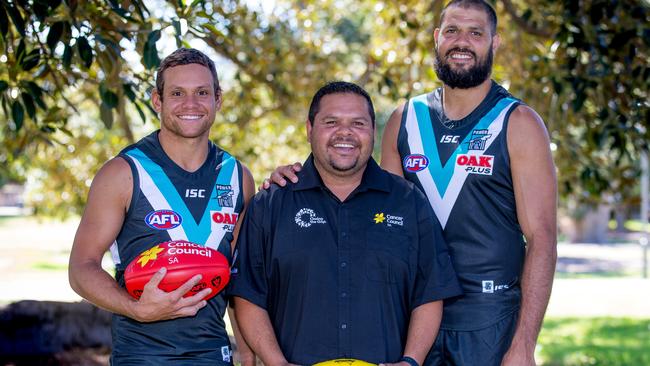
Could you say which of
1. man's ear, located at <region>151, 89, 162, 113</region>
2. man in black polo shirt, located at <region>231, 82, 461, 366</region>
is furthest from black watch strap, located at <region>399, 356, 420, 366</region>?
man's ear, located at <region>151, 89, 162, 113</region>

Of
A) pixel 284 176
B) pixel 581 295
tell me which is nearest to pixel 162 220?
pixel 284 176

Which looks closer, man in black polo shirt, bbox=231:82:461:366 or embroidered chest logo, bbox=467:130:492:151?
man in black polo shirt, bbox=231:82:461:366

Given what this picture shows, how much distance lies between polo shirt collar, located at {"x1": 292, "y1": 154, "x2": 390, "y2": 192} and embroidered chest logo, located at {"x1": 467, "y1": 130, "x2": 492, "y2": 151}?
A: 19.4 inches

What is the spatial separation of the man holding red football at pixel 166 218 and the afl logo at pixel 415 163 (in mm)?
958

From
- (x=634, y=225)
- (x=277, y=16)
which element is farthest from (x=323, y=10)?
(x=634, y=225)

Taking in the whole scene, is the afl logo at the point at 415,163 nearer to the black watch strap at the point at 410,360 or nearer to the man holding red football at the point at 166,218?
the man holding red football at the point at 166,218

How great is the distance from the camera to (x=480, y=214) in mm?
4512

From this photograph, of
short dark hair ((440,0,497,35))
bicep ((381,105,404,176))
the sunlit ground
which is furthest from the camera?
the sunlit ground

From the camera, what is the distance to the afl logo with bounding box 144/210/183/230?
167 inches

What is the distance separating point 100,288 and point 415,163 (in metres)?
1.79

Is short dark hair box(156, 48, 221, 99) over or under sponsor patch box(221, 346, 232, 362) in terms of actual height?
over

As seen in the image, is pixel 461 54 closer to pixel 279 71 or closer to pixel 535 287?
pixel 535 287

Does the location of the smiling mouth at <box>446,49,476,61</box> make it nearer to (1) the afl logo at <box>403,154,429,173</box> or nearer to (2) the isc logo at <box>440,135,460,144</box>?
(2) the isc logo at <box>440,135,460,144</box>

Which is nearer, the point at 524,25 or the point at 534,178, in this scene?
the point at 534,178
